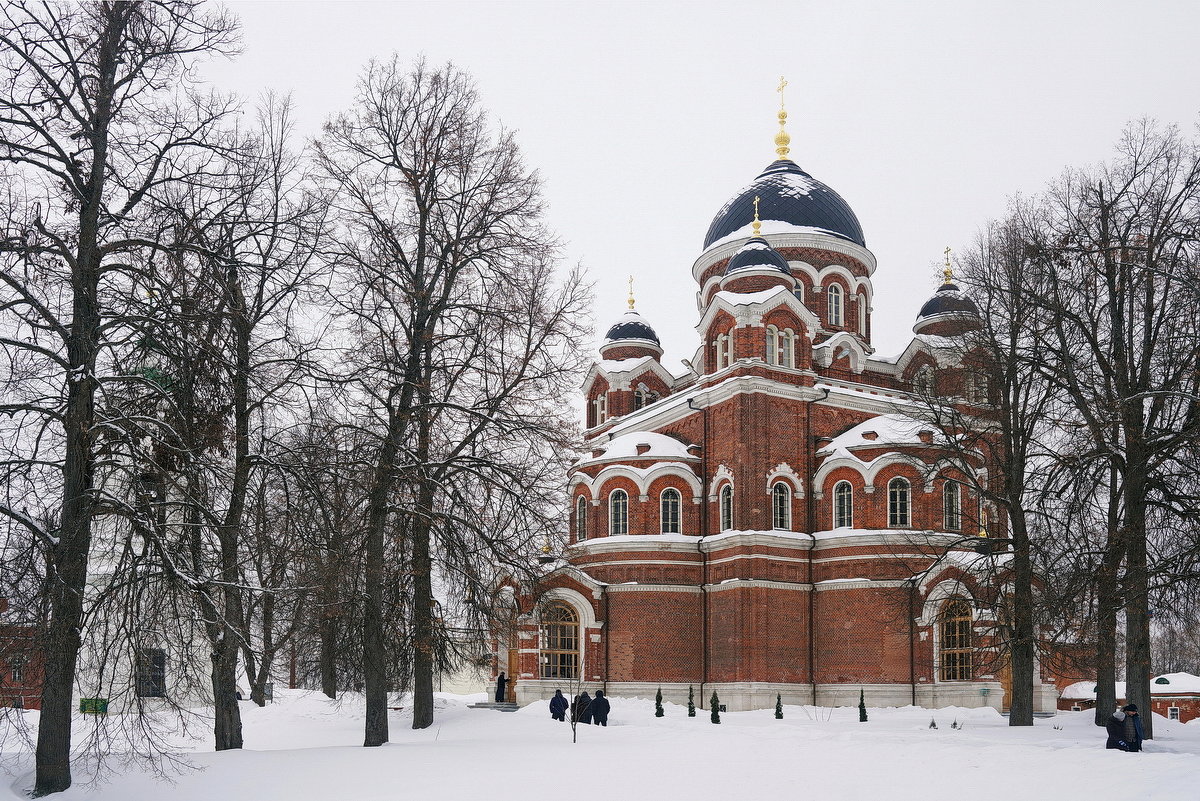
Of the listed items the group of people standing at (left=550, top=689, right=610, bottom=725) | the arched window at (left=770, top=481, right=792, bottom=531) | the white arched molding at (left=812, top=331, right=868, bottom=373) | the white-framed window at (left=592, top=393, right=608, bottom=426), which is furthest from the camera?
the white-framed window at (left=592, top=393, right=608, bottom=426)

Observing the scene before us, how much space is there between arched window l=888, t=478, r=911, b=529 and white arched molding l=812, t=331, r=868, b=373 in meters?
6.62

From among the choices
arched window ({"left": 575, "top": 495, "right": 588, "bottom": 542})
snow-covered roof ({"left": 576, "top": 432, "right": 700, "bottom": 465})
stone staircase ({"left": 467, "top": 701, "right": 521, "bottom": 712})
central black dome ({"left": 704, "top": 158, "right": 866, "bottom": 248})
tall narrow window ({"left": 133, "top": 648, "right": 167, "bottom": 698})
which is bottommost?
stone staircase ({"left": 467, "top": 701, "right": 521, "bottom": 712})

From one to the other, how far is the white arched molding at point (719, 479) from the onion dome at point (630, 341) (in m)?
9.50

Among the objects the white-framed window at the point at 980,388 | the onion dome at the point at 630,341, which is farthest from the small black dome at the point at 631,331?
the white-framed window at the point at 980,388

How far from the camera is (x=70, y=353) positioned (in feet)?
40.2

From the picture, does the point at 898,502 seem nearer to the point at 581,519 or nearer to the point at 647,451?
the point at 647,451

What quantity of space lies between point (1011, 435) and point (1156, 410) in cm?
344

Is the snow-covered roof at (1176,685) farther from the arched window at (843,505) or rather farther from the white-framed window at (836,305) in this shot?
the arched window at (843,505)

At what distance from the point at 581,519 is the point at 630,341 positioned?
29.8 ft

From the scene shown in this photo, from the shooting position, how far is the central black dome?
128ft

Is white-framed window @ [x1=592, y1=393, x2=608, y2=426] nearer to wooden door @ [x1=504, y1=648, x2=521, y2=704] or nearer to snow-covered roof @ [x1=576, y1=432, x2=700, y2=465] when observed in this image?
snow-covered roof @ [x1=576, y1=432, x2=700, y2=465]

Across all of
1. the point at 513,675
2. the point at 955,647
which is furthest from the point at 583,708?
the point at 955,647

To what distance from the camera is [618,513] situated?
33.8 m

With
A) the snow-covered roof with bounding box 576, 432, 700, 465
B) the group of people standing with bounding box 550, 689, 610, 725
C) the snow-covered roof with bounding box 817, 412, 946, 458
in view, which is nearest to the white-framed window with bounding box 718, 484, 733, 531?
the snow-covered roof with bounding box 576, 432, 700, 465
